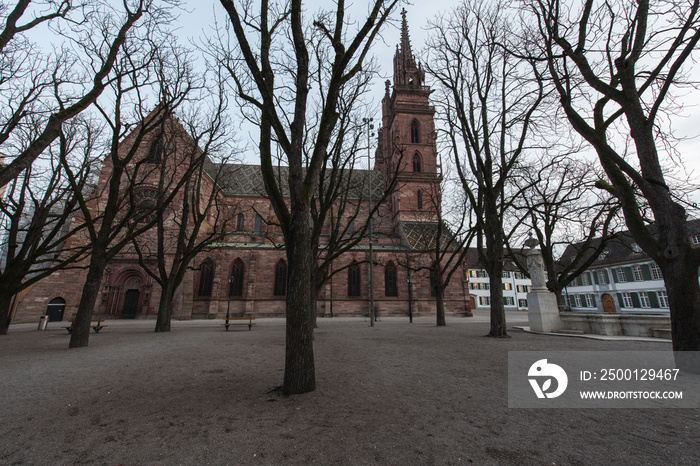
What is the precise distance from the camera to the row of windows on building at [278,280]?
27.9 m

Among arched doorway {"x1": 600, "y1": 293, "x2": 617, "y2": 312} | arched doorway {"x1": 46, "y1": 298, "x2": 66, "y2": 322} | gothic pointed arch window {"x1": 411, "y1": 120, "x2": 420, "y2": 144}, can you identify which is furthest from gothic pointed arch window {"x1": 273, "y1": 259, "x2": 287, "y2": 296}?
arched doorway {"x1": 600, "y1": 293, "x2": 617, "y2": 312}

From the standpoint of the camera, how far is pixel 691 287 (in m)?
5.27

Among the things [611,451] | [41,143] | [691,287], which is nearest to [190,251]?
[41,143]

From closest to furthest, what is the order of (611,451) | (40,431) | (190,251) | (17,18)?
(611,451) → (40,431) → (17,18) → (190,251)

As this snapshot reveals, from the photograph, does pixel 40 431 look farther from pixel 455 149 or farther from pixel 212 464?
pixel 455 149

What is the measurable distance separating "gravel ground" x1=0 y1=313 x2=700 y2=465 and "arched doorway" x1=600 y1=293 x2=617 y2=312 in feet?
142

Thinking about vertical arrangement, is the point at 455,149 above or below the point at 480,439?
above

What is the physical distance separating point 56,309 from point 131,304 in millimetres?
4755

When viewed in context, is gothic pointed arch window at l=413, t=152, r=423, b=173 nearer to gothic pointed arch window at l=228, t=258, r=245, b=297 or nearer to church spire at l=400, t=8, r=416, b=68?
church spire at l=400, t=8, r=416, b=68

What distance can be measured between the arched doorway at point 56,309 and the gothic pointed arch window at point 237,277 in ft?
40.7

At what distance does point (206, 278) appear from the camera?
2808cm

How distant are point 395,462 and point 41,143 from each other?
7822mm

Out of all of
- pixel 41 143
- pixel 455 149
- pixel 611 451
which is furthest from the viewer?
pixel 455 149

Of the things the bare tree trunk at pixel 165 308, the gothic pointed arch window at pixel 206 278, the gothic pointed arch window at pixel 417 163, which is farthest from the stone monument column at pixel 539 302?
the gothic pointed arch window at pixel 206 278
